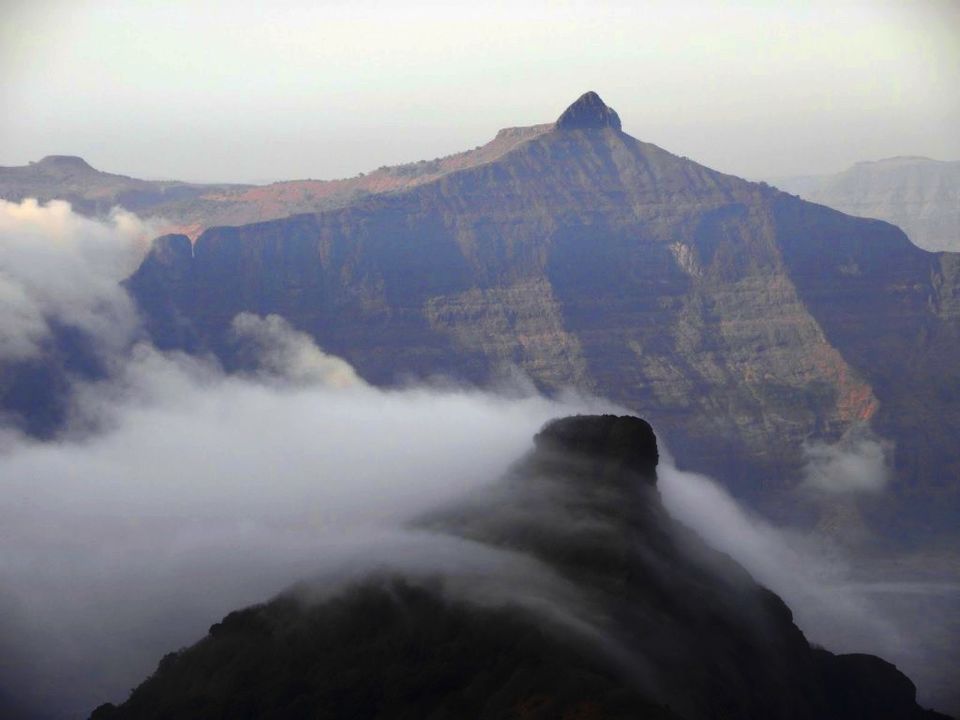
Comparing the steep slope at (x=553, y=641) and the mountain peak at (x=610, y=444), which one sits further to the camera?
the mountain peak at (x=610, y=444)

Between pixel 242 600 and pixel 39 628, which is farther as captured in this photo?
pixel 39 628

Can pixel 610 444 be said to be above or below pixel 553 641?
above

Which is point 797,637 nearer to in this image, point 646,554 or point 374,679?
point 646,554

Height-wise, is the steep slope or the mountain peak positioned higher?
the mountain peak

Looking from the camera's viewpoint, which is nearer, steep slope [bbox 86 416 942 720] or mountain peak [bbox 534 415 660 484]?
steep slope [bbox 86 416 942 720]

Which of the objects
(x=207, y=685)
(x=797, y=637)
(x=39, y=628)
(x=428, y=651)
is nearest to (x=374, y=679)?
(x=428, y=651)

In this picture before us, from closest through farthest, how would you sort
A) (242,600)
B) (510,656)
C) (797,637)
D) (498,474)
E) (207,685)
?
(510,656) → (207,685) → (797,637) → (242,600) → (498,474)

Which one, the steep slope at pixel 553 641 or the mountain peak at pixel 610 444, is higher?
the mountain peak at pixel 610 444

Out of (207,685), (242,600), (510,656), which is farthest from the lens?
(242,600)
